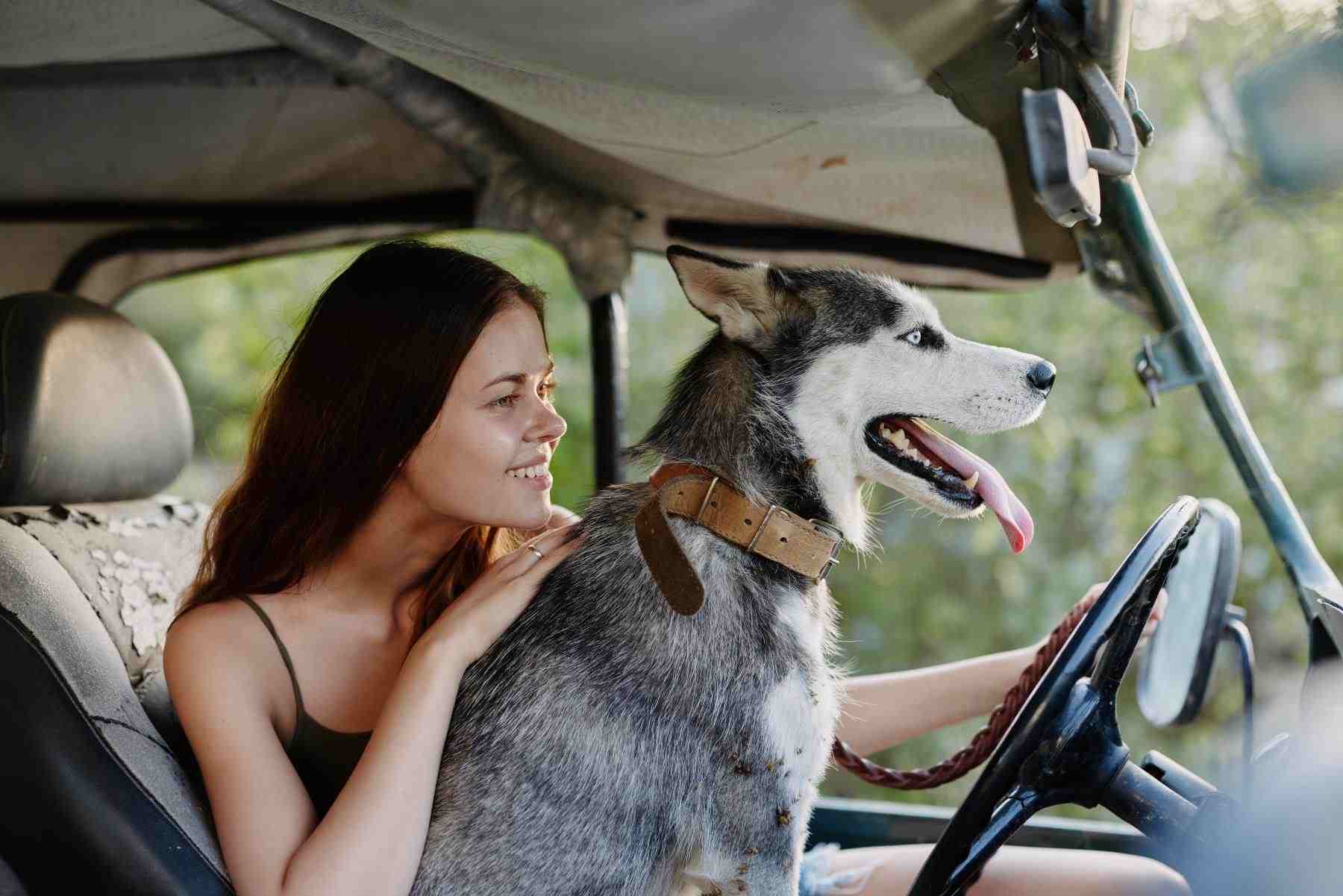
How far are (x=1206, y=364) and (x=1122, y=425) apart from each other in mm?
6024

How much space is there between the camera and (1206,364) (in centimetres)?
198

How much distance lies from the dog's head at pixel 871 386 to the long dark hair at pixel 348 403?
369 mm

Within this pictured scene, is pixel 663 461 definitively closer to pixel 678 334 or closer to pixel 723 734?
pixel 723 734

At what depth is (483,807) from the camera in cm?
165

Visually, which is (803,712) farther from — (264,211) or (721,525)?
(264,211)

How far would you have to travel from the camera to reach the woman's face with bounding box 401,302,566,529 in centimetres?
175

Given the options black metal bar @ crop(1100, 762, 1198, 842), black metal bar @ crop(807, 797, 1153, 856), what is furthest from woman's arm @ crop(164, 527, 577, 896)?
black metal bar @ crop(807, 797, 1153, 856)

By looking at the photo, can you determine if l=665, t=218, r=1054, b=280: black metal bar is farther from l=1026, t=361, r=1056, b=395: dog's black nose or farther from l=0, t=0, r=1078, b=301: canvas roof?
l=1026, t=361, r=1056, b=395: dog's black nose

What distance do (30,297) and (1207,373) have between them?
6.62 feet

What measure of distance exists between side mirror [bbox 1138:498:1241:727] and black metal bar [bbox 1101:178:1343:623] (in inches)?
3.1

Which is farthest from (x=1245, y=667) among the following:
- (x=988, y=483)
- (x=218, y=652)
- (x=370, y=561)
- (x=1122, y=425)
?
(x=1122, y=425)

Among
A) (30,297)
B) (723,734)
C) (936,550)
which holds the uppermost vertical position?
(30,297)

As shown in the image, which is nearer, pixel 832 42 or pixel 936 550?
pixel 832 42

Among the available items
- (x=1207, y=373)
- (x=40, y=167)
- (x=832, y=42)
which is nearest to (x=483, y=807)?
(x=832, y=42)
